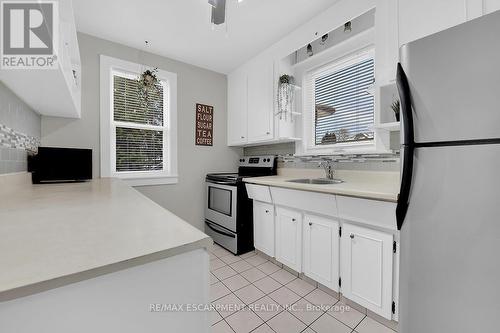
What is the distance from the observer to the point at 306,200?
181cm

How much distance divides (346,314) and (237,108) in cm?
264

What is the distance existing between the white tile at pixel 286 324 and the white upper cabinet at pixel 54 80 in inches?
75.7

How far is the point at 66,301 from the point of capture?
386 mm

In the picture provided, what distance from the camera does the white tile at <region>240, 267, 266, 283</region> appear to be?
203 centimetres

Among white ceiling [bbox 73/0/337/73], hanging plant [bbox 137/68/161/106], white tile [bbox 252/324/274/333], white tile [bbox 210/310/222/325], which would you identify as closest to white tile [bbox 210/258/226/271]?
white tile [bbox 210/310/222/325]

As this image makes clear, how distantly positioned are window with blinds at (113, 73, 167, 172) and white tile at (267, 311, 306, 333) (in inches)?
87.6

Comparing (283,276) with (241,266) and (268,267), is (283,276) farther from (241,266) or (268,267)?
(241,266)

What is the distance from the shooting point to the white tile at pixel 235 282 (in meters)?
1.89

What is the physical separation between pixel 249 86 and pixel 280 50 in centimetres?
63

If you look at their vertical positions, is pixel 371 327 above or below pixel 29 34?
below

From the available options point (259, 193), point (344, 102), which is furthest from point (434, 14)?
point (259, 193)

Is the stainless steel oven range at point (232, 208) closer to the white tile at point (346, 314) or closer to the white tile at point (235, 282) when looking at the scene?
the white tile at point (235, 282)

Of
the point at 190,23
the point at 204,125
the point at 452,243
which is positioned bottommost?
the point at 452,243

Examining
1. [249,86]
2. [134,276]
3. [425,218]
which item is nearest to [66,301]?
[134,276]
